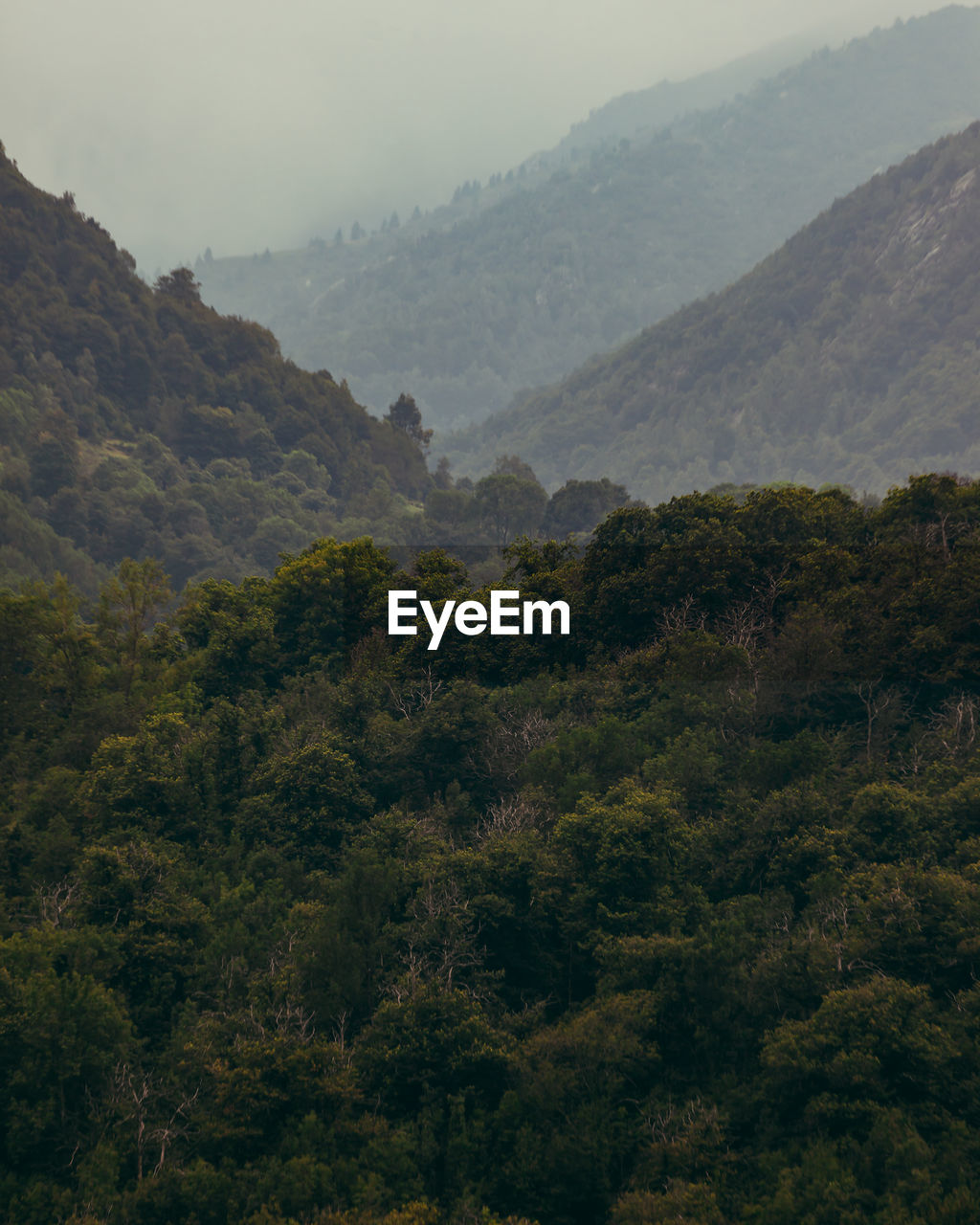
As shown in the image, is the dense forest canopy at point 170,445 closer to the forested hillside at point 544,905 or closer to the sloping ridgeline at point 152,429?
the sloping ridgeline at point 152,429

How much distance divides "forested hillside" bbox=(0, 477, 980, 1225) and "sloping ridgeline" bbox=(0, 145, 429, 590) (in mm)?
70348

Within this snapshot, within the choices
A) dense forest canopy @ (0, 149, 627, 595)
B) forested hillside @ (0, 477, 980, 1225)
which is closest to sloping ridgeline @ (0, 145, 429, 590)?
dense forest canopy @ (0, 149, 627, 595)

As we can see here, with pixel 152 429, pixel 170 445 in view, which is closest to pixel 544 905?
pixel 170 445

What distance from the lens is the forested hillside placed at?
71.8ft

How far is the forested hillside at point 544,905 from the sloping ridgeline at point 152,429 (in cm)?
7035

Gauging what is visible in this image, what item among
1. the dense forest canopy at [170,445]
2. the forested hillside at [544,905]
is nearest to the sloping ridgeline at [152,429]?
the dense forest canopy at [170,445]

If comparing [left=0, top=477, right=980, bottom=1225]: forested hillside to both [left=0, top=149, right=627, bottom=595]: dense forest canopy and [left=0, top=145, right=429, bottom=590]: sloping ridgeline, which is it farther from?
[left=0, top=145, right=429, bottom=590]: sloping ridgeline

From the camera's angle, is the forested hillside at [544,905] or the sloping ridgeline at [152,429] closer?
the forested hillside at [544,905]

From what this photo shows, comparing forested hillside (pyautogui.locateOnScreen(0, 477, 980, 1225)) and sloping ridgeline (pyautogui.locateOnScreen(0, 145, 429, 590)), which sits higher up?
sloping ridgeline (pyautogui.locateOnScreen(0, 145, 429, 590))

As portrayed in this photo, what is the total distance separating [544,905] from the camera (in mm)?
28422

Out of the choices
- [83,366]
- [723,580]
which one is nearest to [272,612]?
[723,580]

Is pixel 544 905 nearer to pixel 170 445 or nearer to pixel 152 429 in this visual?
pixel 170 445

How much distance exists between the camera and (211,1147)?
2305cm

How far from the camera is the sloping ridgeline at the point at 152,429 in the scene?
366ft
